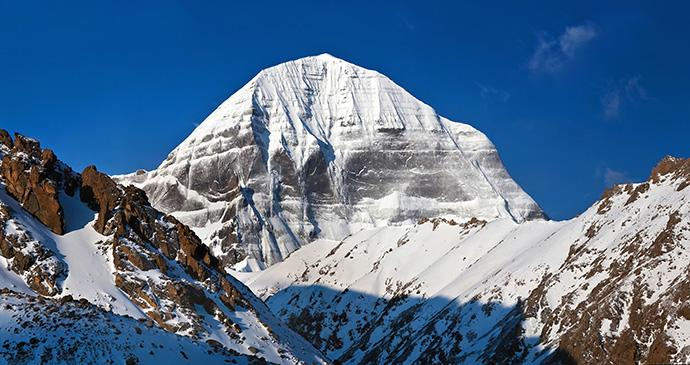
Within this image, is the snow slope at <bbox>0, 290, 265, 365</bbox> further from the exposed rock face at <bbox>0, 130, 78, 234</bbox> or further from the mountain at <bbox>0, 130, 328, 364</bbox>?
the exposed rock face at <bbox>0, 130, 78, 234</bbox>

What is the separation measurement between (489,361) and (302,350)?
929 inches

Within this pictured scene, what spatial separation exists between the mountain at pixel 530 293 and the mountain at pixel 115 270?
2657 cm

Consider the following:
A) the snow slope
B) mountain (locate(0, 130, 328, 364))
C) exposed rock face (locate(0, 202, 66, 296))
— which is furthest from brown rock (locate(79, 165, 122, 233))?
the snow slope

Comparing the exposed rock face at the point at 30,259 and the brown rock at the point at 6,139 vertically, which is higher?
the brown rock at the point at 6,139

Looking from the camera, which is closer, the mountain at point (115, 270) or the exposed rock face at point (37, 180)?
the mountain at point (115, 270)

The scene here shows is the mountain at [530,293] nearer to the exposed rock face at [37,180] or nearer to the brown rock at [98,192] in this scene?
the brown rock at [98,192]

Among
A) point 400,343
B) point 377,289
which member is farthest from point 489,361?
point 377,289

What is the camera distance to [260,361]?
2857 inches

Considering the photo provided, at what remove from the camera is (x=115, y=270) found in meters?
89.6

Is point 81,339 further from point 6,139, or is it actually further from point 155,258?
point 6,139

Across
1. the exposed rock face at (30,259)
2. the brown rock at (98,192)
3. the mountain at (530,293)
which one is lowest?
the mountain at (530,293)

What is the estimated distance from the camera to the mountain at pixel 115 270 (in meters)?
70.8

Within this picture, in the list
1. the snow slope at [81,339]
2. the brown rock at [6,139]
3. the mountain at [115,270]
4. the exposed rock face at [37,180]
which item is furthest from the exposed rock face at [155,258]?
the snow slope at [81,339]

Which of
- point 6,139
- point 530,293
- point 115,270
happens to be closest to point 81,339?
point 115,270
